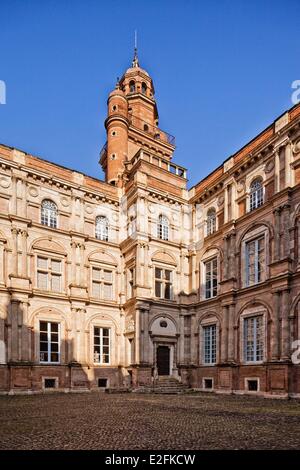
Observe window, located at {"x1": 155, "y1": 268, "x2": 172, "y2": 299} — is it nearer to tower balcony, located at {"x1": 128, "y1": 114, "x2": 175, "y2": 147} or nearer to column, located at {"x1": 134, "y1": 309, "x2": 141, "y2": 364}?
column, located at {"x1": 134, "y1": 309, "x2": 141, "y2": 364}

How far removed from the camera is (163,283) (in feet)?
92.9

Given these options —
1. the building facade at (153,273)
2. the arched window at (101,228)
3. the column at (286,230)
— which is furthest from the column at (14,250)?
the column at (286,230)

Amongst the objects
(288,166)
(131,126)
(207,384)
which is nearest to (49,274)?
(207,384)

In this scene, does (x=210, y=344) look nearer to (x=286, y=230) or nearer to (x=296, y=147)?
(x=286, y=230)

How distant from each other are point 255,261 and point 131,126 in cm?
2147

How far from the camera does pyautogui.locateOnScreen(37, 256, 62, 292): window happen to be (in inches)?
1006

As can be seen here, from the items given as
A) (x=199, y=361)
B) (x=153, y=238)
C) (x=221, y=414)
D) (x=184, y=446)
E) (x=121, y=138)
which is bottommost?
(x=199, y=361)

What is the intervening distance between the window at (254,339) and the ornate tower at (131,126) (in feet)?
52.0

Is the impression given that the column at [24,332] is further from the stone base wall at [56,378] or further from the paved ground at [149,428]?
the paved ground at [149,428]

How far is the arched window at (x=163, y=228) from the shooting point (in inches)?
1150

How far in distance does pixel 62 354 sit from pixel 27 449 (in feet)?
59.9
